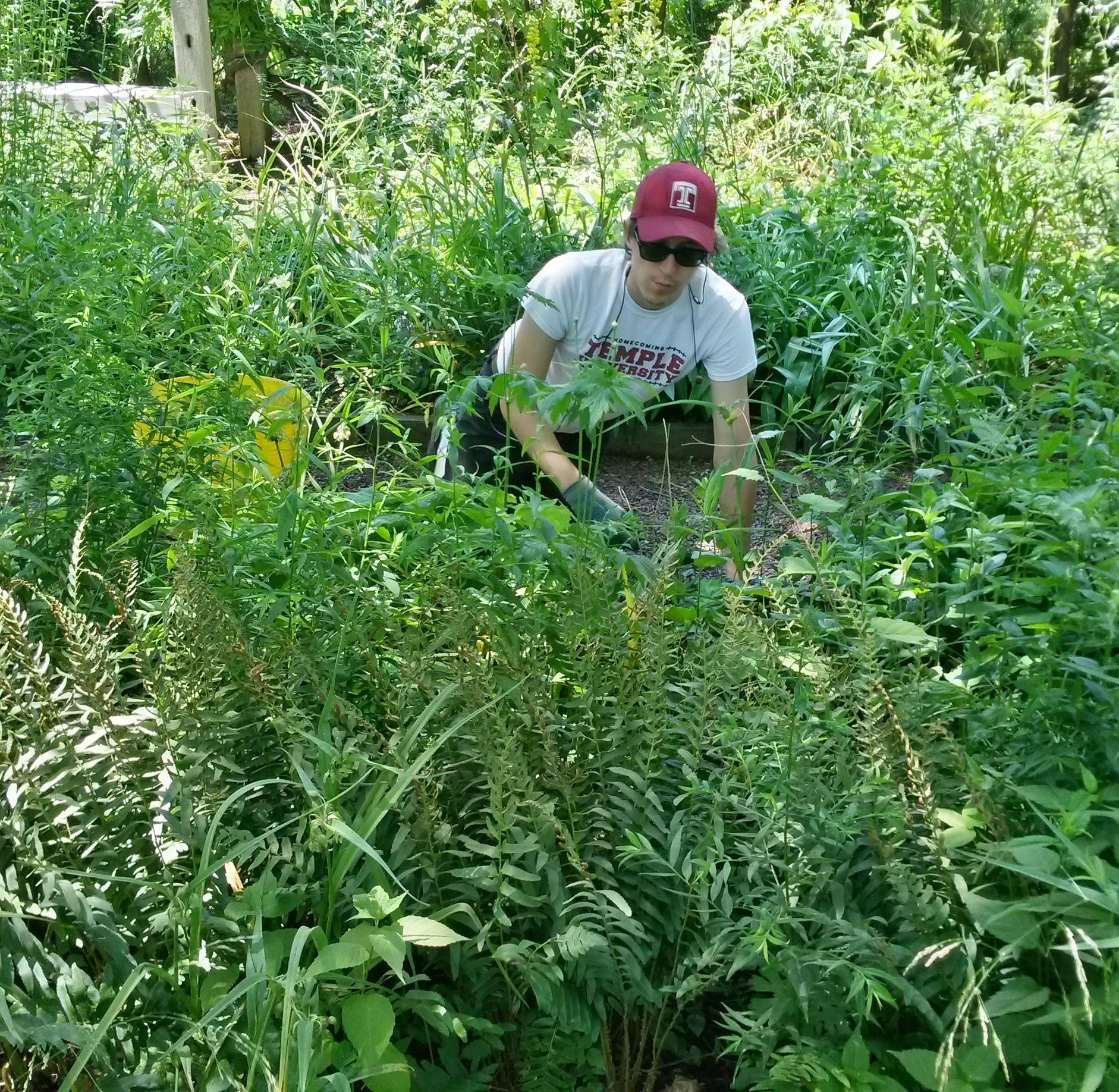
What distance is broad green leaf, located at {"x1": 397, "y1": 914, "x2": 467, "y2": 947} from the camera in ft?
4.85

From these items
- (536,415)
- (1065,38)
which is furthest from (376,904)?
(1065,38)

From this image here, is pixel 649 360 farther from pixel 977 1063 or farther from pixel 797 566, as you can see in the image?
pixel 977 1063

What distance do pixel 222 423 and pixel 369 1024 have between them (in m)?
1.56

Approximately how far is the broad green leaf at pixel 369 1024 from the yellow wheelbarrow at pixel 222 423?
1.23 meters

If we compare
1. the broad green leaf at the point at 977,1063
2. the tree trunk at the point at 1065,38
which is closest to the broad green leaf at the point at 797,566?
the broad green leaf at the point at 977,1063

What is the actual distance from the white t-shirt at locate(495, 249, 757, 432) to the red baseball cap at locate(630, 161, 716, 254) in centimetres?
19

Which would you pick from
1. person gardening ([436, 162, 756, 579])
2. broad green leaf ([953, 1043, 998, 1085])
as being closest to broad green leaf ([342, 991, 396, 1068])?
broad green leaf ([953, 1043, 998, 1085])

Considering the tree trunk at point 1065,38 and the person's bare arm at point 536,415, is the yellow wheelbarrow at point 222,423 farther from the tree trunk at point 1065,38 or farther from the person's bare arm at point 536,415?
the tree trunk at point 1065,38

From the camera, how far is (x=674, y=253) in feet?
10.5

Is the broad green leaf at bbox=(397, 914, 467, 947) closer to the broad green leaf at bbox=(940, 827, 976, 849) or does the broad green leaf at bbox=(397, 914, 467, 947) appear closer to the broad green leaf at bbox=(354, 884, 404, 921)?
the broad green leaf at bbox=(354, 884, 404, 921)

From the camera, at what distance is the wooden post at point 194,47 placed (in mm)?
6109

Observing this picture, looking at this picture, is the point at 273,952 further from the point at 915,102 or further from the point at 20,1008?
the point at 915,102

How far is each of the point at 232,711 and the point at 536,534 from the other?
659 millimetres

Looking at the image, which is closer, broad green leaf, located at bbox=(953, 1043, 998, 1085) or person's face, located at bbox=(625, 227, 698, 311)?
broad green leaf, located at bbox=(953, 1043, 998, 1085)
